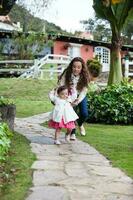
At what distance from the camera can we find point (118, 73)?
46.4 ft

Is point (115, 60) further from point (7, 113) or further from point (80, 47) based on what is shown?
point (80, 47)

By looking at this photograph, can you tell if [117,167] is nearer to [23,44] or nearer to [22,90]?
[22,90]

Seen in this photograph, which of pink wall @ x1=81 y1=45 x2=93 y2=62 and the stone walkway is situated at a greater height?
pink wall @ x1=81 y1=45 x2=93 y2=62

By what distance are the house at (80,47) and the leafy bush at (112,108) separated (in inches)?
1078

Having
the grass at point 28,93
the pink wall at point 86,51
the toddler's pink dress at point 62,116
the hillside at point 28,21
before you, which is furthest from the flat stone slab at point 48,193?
the hillside at point 28,21

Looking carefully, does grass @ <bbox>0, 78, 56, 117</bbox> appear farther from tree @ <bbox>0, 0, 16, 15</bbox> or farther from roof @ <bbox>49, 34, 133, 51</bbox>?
roof @ <bbox>49, 34, 133, 51</bbox>

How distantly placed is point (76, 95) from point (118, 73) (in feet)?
16.1

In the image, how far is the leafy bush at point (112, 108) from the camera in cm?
1280

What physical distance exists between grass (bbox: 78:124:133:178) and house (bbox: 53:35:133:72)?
28.9 m

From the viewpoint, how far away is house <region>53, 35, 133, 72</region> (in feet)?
138

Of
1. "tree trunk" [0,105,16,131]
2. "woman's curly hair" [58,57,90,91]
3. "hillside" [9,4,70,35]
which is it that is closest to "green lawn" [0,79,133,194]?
"woman's curly hair" [58,57,90,91]

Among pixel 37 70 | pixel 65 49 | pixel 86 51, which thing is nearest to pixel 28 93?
pixel 37 70

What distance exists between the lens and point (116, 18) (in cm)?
1397

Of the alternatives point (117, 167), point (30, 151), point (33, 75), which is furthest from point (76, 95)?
point (33, 75)
